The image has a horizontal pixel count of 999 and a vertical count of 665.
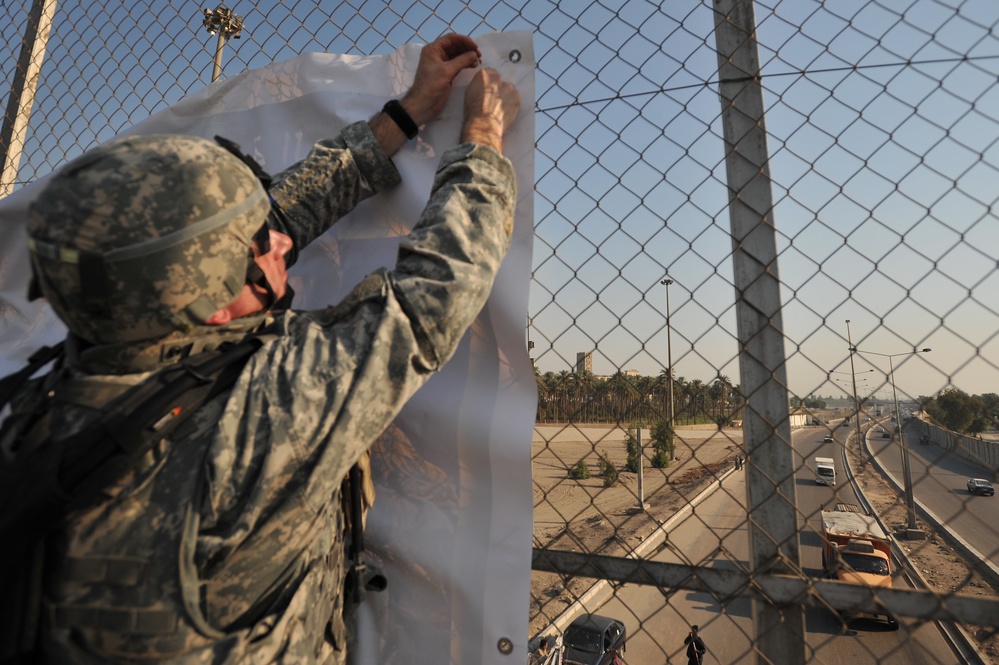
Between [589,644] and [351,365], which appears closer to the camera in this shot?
[351,365]

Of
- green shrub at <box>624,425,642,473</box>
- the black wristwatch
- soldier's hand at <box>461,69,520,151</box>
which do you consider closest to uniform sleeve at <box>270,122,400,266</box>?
the black wristwatch

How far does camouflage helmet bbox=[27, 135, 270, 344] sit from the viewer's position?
1069 mm

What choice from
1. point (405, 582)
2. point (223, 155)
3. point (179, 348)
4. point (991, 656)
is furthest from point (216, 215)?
point (991, 656)

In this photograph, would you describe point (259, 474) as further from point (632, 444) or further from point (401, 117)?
point (632, 444)

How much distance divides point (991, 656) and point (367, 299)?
1608 cm

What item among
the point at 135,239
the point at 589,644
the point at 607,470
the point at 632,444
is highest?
the point at 135,239

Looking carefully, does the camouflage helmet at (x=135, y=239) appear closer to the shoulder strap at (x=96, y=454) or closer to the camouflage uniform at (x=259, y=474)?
the camouflage uniform at (x=259, y=474)

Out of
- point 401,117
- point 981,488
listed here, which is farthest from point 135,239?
point 981,488

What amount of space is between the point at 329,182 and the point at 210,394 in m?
0.86

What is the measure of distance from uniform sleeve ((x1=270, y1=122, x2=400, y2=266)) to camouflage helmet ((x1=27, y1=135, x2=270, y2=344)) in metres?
0.49

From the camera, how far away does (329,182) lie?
1737 millimetres

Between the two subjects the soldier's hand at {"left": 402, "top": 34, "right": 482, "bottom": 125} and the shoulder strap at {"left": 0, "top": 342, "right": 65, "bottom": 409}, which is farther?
the soldier's hand at {"left": 402, "top": 34, "right": 482, "bottom": 125}

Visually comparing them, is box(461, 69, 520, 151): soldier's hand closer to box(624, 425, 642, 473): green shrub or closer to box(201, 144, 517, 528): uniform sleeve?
box(201, 144, 517, 528): uniform sleeve

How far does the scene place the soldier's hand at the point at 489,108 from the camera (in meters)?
1.58
